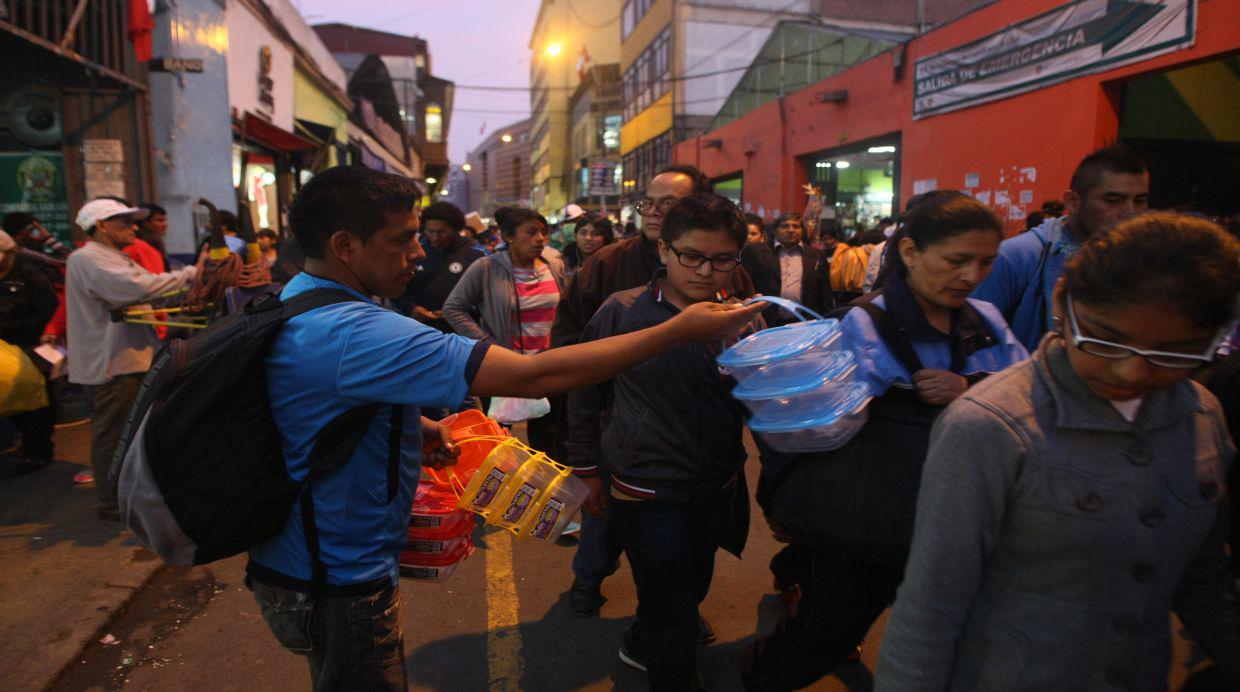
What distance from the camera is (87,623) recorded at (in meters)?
3.55

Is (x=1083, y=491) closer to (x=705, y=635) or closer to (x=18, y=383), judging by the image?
(x=705, y=635)

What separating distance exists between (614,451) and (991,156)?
35.5 ft

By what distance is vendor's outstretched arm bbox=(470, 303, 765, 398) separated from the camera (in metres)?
1.74

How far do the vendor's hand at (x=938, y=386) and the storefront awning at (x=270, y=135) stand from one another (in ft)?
36.5

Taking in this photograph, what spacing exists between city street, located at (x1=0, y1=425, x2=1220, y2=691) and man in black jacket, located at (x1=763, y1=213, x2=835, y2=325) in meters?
3.20

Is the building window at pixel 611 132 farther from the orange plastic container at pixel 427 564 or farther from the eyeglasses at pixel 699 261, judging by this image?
the orange plastic container at pixel 427 564

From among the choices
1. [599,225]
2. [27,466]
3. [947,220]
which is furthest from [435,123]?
[947,220]

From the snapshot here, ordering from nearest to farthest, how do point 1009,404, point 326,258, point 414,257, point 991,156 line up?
point 1009,404 → point 326,258 → point 414,257 → point 991,156

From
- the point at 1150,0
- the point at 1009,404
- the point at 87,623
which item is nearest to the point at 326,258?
the point at 1009,404

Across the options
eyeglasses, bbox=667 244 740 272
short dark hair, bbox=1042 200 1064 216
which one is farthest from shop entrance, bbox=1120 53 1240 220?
eyeglasses, bbox=667 244 740 272

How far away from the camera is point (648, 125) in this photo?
34.5 metres

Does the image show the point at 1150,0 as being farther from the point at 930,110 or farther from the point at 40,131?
the point at 40,131

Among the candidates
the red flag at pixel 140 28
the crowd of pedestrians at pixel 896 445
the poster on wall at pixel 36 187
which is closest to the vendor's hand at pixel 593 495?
the crowd of pedestrians at pixel 896 445

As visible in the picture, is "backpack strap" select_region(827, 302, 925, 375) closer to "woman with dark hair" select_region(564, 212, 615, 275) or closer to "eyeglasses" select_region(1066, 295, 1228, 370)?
"eyeglasses" select_region(1066, 295, 1228, 370)
